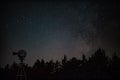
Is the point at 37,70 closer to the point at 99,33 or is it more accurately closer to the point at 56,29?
the point at 56,29

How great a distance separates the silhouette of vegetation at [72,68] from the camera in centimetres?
405

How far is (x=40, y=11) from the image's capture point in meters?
4.33

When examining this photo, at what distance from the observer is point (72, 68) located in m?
4.12

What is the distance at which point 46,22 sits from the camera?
4.30m

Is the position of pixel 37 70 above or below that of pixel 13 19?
below

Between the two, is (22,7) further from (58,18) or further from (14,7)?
(58,18)

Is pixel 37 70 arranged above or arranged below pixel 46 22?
below

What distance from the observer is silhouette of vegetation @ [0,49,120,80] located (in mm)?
4055

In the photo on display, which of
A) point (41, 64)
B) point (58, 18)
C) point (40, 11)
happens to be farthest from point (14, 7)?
point (41, 64)

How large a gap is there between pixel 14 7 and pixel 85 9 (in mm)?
1148

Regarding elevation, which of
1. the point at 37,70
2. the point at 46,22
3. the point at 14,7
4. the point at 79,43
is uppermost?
the point at 14,7

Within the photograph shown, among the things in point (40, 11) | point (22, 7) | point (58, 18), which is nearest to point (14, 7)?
point (22, 7)

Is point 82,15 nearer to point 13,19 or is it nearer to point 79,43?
point 79,43

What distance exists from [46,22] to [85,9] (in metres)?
0.66
